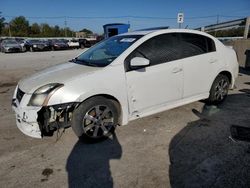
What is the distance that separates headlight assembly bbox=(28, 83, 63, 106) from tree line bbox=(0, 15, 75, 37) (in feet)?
249

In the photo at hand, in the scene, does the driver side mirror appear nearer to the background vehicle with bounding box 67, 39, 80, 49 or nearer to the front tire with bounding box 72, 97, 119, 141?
the front tire with bounding box 72, 97, 119, 141

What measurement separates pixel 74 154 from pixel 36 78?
1342mm

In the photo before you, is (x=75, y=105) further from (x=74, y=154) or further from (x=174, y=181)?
(x=174, y=181)

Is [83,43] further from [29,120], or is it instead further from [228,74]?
[29,120]

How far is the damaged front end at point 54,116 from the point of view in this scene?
300 cm

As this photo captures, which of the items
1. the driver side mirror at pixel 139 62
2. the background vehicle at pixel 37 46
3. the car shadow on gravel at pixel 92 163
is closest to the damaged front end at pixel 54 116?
the car shadow on gravel at pixel 92 163

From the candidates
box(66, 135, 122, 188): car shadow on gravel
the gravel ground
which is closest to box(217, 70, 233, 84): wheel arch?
the gravel ground

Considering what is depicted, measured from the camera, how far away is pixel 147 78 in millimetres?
3543

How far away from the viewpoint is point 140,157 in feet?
9.85

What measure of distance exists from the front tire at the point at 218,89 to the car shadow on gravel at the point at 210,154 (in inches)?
15.1

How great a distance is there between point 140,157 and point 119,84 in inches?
42.8

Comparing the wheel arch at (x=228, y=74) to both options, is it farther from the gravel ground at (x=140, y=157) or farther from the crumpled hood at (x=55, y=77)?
the crumpled hood at (x=55, y=77)

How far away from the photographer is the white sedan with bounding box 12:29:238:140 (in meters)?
3.05

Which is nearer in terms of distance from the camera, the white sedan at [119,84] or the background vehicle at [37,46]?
the white sedan at [119,84]
